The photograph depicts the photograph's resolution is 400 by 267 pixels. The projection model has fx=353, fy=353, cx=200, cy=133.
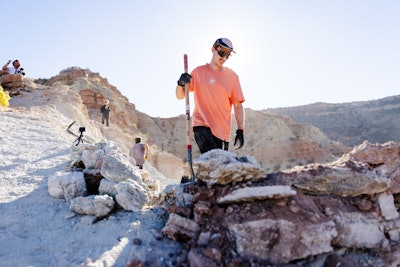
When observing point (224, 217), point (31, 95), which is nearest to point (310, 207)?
point (224, 217)

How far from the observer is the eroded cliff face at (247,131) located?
24.2 m

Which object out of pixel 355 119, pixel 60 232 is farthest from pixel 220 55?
pixel 355 119

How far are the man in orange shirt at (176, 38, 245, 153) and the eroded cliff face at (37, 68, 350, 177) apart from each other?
1939 centimetres

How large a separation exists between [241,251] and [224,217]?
1.03ft

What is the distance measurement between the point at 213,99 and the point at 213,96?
32mm

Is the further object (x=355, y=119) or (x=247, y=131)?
(x=355, y=119)

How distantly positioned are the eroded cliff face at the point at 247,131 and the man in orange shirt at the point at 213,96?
19.4 meters

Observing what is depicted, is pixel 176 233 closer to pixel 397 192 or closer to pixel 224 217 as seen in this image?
pixel 224 217

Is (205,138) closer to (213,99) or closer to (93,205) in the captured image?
(213,99)

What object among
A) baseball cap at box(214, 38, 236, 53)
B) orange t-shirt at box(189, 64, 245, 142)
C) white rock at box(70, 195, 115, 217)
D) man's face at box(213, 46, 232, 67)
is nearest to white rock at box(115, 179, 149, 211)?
white rock at box(70, 195, 115, 217)

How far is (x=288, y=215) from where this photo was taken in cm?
261

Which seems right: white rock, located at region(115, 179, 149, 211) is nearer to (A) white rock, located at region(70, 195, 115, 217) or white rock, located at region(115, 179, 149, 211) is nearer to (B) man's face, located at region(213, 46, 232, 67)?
(A) white rock, located at region(70, 195, 115, 217)

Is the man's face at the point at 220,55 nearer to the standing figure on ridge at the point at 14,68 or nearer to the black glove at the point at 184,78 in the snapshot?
the black glove at the point at 184,78

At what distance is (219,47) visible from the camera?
375 centimetres
